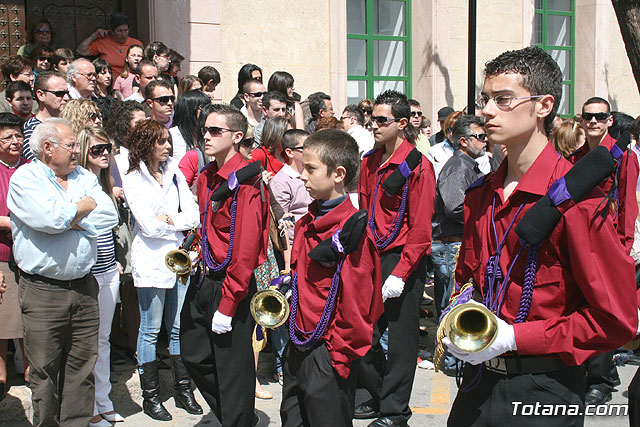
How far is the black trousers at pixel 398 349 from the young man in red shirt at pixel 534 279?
7.60ft

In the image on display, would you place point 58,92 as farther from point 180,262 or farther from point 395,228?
point 395,228

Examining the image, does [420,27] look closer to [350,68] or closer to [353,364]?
[350,68]

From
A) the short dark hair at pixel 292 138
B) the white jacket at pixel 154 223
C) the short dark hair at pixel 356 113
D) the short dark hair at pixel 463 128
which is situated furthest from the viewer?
the short dark hair at pixel 356 113

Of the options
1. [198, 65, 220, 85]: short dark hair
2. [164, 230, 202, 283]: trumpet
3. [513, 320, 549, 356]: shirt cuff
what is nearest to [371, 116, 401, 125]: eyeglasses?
[164, 230, 202, 283]: trumpet

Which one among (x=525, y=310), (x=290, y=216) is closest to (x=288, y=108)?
(x=290, y=216)

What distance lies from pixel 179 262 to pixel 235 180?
2.24 feet

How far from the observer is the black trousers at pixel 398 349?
5305mm

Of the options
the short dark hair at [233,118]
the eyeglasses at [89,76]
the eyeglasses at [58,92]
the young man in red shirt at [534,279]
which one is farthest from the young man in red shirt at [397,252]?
the eyeglasses at [89,76]

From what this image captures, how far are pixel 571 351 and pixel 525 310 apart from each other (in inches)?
8.8

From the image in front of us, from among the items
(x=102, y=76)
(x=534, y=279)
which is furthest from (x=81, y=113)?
(x=534, y=279)

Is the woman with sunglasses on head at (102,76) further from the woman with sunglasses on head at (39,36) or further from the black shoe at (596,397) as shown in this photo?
the black shoe at (596,397)

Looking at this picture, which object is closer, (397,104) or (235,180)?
(235,180)

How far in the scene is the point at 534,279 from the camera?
2.70 meters

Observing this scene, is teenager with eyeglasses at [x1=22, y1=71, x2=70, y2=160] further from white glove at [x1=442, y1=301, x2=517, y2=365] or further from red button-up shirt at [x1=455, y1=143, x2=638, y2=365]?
white glove at [x1=442, y1=301, x2=517, y2=365]
